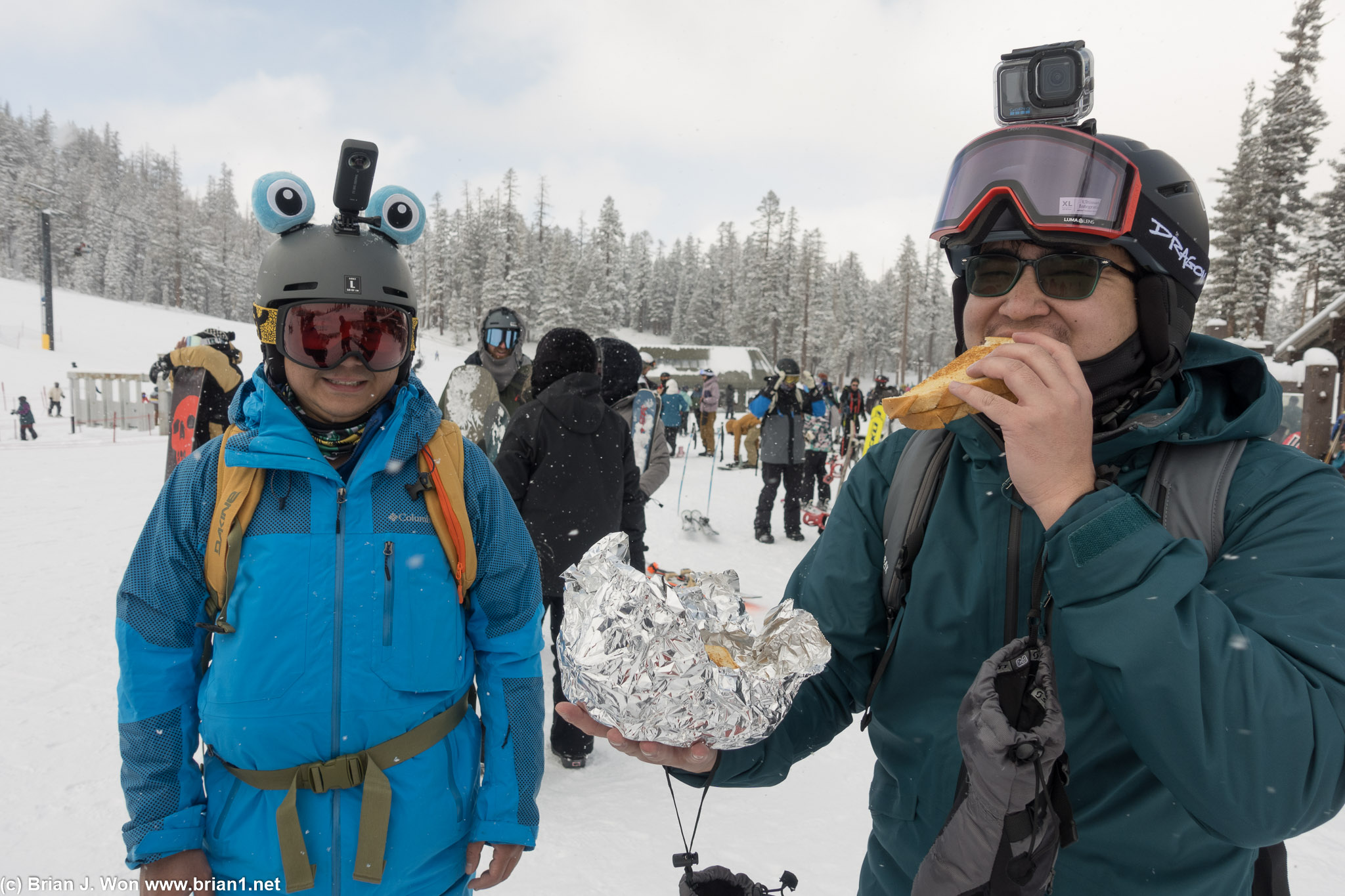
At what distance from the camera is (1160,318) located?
144 cm

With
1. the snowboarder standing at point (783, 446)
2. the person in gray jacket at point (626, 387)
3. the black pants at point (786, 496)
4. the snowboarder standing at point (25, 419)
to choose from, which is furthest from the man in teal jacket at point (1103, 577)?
the snowboarder standing at point (25, 419)

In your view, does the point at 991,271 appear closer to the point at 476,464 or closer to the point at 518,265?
the point at 476,464

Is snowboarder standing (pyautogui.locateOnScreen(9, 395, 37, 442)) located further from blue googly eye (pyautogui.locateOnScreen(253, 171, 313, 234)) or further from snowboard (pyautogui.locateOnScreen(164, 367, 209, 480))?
blue googly eye (pyautogui.locateOnScreen(253, 171, 313, 234))

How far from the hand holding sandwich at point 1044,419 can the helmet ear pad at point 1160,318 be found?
0.44 metres

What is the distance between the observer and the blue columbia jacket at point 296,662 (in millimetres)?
1965

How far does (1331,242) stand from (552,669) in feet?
136

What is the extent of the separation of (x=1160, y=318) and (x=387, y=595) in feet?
7.11

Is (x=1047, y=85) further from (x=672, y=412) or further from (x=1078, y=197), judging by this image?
(x=672, y=412)

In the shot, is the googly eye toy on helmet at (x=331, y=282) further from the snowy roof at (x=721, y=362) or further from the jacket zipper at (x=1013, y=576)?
the snowy roof at (x=721, y=362)

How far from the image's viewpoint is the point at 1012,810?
1.17m

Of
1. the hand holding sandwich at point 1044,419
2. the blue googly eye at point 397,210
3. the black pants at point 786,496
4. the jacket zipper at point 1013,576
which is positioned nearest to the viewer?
the hand holding sandwich at point 1044,419

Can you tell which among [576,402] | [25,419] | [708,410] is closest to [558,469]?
[576,402]

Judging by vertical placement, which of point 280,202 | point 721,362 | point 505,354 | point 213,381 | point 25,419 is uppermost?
point 721,362

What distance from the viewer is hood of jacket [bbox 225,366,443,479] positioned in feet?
6.64
